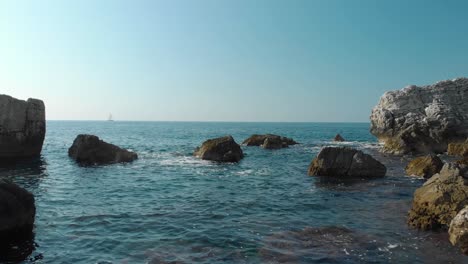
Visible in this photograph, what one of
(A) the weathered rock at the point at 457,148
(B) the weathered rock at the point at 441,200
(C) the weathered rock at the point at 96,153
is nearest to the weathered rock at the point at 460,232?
(B) the weathered rock at the point at 441,200

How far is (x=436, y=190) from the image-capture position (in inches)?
757

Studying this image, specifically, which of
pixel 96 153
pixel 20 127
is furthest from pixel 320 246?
pixel 20 127

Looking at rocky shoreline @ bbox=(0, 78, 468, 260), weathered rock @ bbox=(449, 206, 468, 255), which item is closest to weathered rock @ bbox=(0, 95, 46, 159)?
rocky shoreline @ bbox=(0, 78, 468, 260)

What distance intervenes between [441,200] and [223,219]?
35.7 feet

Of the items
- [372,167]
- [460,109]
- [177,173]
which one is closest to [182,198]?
[177,173]

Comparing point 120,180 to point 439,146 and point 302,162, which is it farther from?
point 439,146

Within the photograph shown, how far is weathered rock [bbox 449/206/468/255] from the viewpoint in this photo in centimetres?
1488

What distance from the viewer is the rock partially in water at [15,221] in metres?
15.1

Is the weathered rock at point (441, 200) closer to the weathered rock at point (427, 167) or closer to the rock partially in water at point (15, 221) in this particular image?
the weathered rock at point (427, 167)

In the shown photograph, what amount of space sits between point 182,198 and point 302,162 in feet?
78.9

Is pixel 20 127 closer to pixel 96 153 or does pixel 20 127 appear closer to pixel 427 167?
pixel 96 153

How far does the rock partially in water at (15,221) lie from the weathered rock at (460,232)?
17.0 metres

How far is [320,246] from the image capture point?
15609mm

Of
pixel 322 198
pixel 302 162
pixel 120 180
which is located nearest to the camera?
pixel 322 198
